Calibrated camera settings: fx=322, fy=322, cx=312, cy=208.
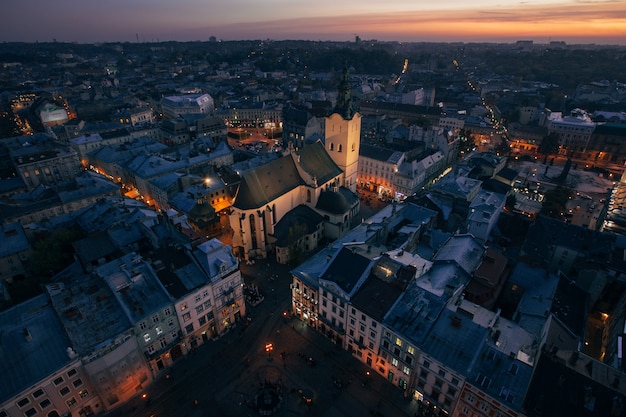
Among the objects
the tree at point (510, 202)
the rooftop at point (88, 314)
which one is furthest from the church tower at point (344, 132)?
the rooftop at point (88, 314)

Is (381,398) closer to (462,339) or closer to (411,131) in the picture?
(462,339)

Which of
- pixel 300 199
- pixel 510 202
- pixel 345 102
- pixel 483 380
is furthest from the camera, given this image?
pixel 510 202

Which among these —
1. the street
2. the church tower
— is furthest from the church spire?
the street

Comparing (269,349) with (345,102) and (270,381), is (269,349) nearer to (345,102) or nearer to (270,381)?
(270,381)

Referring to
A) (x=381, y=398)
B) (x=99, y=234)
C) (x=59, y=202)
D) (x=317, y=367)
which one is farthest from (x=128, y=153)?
(x=381, y=398)

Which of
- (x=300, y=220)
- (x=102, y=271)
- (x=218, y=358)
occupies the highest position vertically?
(x=102, y=271)

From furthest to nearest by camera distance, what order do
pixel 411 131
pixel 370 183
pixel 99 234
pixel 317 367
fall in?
pixel 411 131, pixel 370 183, pixel 99 234, pixel 317 367

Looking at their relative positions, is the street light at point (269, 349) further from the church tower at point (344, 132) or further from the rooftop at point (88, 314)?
the church tower at point (344, 132)

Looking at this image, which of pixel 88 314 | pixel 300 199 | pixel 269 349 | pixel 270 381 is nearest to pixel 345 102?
pixel 300 199
